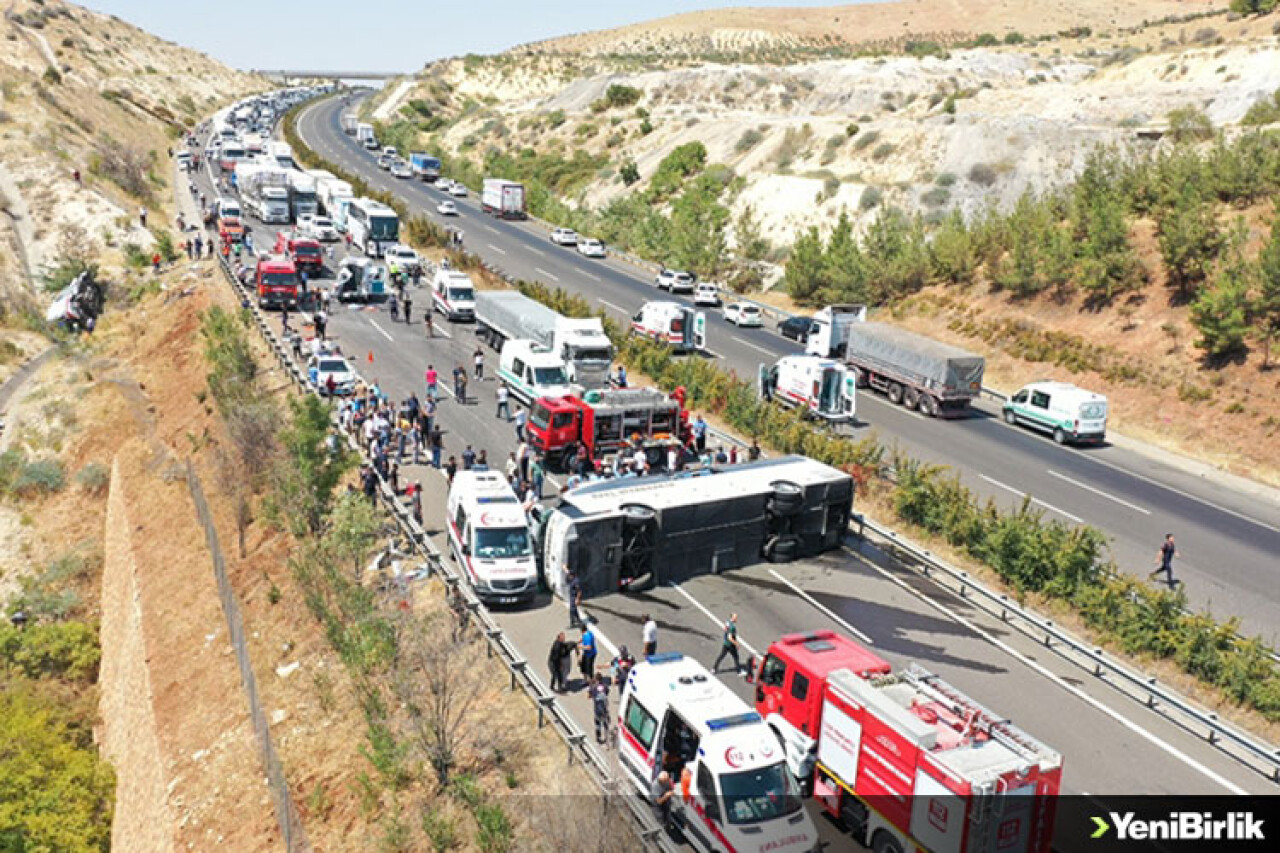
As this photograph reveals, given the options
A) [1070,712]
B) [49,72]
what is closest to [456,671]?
[1070,712]

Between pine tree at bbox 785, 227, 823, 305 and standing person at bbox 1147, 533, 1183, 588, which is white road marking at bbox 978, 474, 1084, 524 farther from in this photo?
pine tree at bbox 785, 227, 823, 305

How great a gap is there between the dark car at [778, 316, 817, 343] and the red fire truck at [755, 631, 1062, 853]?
35.7 meters

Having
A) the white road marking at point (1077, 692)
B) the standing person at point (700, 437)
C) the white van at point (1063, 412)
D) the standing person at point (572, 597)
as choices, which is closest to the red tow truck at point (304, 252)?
the standing person at point (700, 437)

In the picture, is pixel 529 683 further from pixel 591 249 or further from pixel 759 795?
pixel 591 249

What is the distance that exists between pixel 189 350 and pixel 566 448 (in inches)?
1068

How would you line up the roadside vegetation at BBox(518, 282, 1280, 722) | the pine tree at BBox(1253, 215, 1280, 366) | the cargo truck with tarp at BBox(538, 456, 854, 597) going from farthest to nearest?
the pine tree at BBox(1253, 215, 1280, 366) < the cargo truck with tarp at BBox(538, 456, 854, 597) < the roadside vegetation at BBox(518, 282, 1280, 722)

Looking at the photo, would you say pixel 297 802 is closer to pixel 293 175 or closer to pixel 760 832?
pixel 760 832

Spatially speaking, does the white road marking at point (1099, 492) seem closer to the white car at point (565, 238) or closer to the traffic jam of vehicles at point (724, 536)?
the traffic jam of vehicles at point (724, 536)

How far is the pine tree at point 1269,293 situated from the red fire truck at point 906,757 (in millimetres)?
31814

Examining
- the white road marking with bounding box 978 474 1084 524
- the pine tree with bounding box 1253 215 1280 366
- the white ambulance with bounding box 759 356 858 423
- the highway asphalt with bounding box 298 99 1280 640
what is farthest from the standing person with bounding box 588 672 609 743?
the pine tree with bounding box 1253 215 1280 366

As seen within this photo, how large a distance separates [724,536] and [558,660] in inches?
299

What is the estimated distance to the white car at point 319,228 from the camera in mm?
67062

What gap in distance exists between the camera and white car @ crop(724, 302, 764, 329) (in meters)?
55.6

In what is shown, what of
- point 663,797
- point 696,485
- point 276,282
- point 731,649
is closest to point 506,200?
point 276,282
